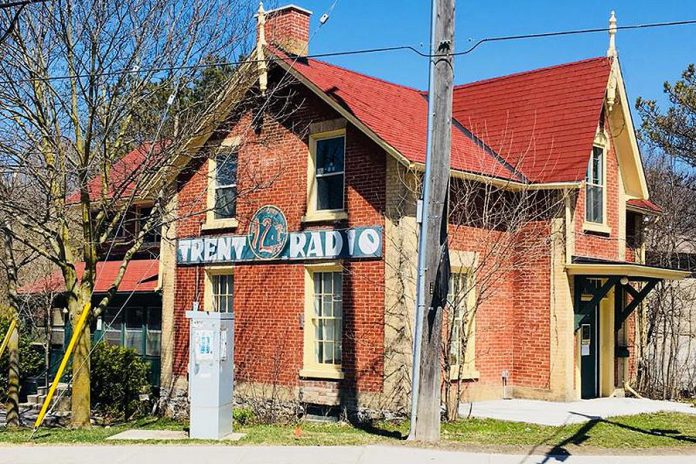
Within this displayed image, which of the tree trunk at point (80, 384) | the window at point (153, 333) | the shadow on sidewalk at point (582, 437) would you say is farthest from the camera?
the window at point (153, 333)

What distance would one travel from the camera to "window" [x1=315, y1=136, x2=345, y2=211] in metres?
→ 18.4

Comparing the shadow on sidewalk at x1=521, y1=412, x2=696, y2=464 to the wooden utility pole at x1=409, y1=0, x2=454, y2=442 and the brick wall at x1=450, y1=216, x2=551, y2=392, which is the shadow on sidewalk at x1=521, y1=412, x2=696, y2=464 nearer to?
the wooden utility pole at x1=409, y1=0, x2=454, y2=442

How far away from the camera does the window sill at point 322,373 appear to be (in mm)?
17734

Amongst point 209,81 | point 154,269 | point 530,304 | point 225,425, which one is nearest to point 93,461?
point 225,425

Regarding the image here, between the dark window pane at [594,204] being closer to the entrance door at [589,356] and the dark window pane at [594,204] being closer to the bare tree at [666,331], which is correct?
the entrance door at [589,356]

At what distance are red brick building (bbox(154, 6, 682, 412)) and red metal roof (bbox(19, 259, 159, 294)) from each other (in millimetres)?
1869

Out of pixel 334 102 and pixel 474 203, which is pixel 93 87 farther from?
pixel 474 203

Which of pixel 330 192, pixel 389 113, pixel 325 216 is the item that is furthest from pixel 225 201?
pixel 389 113

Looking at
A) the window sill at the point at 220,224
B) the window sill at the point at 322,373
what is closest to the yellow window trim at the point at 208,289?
the window sill at the point at 220,224

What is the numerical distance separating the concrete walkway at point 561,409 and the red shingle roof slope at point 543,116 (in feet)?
15.2

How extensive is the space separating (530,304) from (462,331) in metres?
3.70

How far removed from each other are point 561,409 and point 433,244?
6.14 meters

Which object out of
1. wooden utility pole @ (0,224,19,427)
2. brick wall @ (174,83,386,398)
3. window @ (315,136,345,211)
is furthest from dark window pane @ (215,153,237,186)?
wooden utility pole @ (0,224,19,427)

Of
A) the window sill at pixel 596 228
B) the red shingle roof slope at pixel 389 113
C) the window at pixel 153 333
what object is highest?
the red shingle roof slope at pixel 389 113
